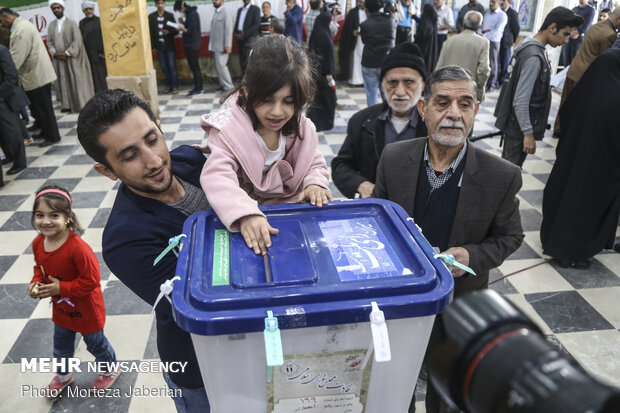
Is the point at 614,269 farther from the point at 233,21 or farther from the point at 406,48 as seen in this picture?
the point at 233,21

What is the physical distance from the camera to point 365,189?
2105mm

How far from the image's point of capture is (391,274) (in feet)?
2.86

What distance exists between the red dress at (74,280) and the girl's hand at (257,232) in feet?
4.49

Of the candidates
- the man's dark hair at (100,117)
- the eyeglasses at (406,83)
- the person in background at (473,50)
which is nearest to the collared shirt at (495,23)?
the person in background at (473,50)

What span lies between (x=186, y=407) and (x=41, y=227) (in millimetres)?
1219

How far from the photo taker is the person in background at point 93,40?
7.18 metres

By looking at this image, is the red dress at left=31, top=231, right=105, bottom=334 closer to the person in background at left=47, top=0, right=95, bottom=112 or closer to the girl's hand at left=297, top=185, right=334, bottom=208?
the girl's hand at left=297, top=185, right=334, bottom=208

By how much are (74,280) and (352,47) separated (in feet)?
26.5

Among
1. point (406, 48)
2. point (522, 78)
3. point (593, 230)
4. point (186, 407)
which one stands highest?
point (406, 48)

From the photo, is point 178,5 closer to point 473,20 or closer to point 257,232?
point 473,20

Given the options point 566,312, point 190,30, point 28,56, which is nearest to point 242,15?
point 190,30

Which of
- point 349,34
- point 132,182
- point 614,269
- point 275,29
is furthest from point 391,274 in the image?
point 349,34

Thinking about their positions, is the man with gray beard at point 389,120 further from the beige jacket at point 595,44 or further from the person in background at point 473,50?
the beige jacket at point 595,44

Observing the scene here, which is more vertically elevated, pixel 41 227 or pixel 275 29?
pixel 275 29
